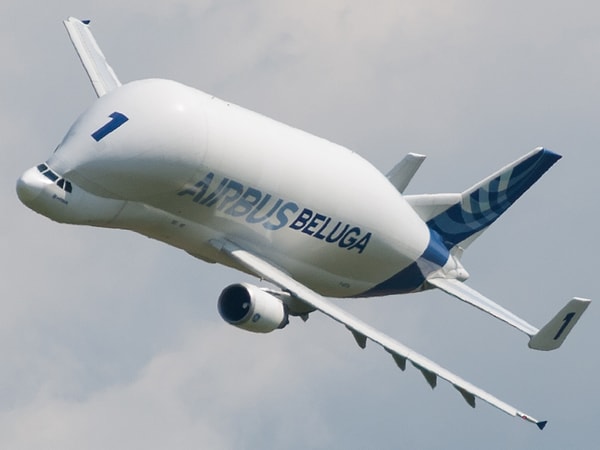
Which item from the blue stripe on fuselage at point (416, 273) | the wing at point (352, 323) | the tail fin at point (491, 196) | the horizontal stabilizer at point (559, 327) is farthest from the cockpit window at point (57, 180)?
the tail fin at point (491, 196)

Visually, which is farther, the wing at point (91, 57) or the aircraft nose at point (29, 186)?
the wing at point (91, 57)

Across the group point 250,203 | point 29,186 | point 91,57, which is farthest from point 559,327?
point 91,57

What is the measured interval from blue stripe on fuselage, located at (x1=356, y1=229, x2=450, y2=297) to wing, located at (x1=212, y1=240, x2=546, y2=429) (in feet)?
21.3

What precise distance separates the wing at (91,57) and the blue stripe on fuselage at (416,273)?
45.5ft

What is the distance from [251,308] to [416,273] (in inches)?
447

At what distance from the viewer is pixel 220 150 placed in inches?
3634

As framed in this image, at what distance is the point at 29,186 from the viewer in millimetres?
Answer: 91562

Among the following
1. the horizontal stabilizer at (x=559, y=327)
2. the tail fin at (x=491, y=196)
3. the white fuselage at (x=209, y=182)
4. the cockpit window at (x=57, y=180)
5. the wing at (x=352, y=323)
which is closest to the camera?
the white fuselage at (x=209, y=182)

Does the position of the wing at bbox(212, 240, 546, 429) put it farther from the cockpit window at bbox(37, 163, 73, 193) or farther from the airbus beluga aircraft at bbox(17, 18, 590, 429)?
the cockpit window at bbox(37, 163, 73, 193)

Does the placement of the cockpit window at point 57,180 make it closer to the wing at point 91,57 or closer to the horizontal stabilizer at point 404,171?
the wing at point 91,57

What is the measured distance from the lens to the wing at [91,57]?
343 feet

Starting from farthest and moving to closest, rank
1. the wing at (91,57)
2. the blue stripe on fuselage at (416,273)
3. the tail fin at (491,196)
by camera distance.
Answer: the tail fin at (491,196) → the wing at (91,57) → the blue stripe on fuselage at (416,273)

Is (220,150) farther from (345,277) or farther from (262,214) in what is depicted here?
(345,277)

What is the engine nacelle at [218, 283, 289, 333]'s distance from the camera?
93.2m
